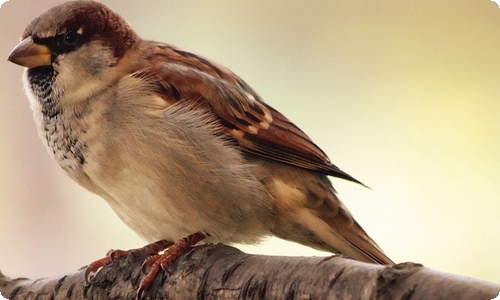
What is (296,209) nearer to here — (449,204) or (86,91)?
(449,204)

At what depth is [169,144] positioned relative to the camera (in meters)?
1.26

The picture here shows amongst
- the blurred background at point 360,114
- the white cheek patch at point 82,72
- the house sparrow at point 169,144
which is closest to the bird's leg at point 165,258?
the house sparrow at point 169,144

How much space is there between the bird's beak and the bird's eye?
0.04 m

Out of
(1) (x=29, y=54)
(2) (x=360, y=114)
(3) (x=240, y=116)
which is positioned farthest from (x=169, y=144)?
(2) (x=360, y=114)

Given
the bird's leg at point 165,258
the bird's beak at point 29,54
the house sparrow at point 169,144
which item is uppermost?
the bird's beak at point 29,54

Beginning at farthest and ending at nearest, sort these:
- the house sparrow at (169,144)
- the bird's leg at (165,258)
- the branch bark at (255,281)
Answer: the house sparrow at (169,144), the bird's leg at (165,258), the branch bark at (255,281)

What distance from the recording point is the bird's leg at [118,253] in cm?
121

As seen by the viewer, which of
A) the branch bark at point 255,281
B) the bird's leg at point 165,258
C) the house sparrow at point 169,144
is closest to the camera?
the branch bark at point 255,281

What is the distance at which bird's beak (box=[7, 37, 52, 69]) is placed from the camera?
121cm

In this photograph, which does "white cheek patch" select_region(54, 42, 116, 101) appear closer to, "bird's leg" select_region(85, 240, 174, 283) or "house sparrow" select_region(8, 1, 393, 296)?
"house sparrow" select_region(8, 1, 393, 296)

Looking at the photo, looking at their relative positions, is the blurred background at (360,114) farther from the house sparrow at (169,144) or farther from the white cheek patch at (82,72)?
the white cheek patch at (82,72)

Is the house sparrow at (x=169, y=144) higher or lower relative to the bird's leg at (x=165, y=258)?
higher

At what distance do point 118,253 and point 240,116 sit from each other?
314 mm

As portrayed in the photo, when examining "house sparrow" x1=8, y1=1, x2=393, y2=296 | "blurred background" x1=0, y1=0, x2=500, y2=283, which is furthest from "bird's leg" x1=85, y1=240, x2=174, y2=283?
"blurred background" x1=0, y1=0, x2=500, y2=283
